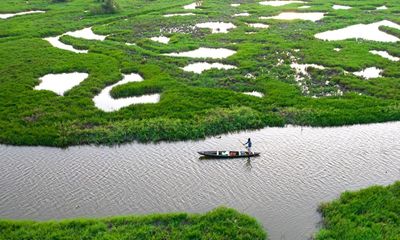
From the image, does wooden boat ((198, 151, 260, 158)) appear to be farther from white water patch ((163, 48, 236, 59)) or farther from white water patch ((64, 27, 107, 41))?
white water patch ((64, 27, 107, 41))

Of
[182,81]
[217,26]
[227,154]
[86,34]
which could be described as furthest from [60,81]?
[217,26]

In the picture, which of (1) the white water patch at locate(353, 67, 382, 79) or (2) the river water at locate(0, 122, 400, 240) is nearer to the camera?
(2) the river water at locate(0, 122, 400, 240)

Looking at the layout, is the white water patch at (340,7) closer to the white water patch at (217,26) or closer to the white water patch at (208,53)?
the white water patch at (217,26)

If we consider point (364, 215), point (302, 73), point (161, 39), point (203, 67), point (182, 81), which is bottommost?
point (364, 215)

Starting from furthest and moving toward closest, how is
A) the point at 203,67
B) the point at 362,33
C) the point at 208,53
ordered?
the point at 362,33 < the point at 208,53 < the point at 203,67

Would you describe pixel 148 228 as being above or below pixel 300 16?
below

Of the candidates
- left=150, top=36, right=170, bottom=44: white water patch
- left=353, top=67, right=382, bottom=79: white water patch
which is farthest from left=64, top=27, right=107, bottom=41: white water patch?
left=353, top=67, right=382, bottom=79: white water patch

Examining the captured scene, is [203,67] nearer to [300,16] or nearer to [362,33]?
[362,33]
